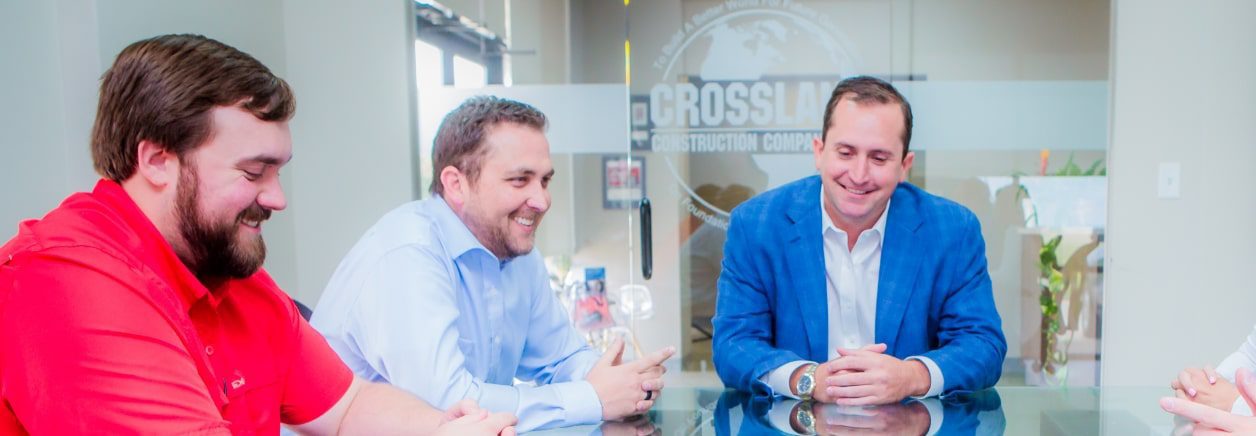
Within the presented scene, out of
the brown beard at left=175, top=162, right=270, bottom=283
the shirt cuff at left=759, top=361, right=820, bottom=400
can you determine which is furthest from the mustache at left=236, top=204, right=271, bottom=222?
the shirt cuff at left=759, top=361, right=820, bottom=400

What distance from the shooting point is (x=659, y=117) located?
333 cm

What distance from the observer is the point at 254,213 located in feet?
4.00

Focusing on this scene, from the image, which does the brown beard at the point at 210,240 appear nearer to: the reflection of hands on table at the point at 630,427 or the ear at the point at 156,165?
the ear at the point at 156,165

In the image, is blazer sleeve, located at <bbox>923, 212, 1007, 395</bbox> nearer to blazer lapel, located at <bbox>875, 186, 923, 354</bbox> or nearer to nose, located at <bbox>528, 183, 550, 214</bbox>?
blazer lapel, located at <bbox>875, 186, 923, 354</bbox>

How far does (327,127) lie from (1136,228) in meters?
3.17

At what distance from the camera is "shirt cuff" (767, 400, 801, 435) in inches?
56.3

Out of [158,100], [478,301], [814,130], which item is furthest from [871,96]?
[158,100]

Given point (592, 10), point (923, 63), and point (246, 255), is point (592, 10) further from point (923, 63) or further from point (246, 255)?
point (246, 255)

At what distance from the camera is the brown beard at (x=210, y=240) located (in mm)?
1139

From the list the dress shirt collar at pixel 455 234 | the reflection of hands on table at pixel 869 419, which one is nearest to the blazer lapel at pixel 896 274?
the reflection of hands on table at pixel 869 419

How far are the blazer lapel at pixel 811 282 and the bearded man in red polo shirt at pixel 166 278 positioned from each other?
910mm

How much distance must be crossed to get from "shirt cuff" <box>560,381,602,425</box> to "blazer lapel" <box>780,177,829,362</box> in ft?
2.20

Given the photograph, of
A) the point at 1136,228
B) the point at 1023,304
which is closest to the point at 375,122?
the point at 1023,304

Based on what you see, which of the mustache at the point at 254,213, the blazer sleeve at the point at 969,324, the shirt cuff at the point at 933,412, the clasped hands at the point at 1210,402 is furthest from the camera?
the blazer sleeve at the point at 969,324
